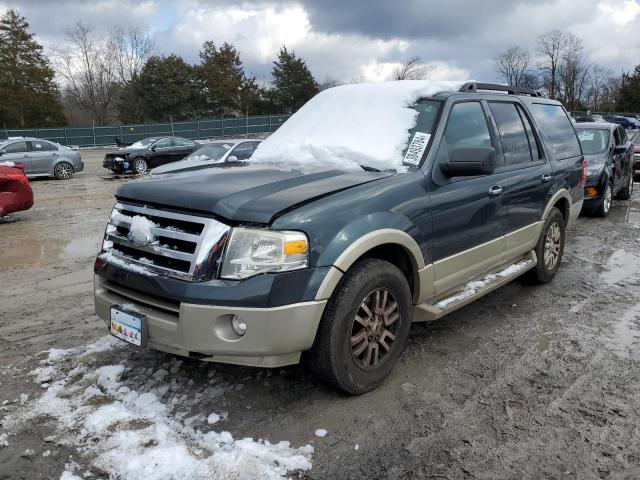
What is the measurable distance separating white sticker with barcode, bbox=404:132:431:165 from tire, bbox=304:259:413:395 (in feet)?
2.72

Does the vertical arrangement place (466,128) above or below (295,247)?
above

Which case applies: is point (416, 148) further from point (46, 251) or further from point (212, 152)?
point (212, 152)

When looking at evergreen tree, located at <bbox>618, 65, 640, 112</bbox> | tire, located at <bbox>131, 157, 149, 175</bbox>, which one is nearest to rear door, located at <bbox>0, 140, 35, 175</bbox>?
tire, located at <bbox>131, 157, 149, 175</bbox>

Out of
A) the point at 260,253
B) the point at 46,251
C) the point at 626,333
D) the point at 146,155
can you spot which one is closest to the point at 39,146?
the point at 146,155

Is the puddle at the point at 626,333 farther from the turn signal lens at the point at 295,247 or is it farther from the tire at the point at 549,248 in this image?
the turn signal lens at the point at 295,247

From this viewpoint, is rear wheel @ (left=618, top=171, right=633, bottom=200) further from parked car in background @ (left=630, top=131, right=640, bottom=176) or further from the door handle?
the door handle

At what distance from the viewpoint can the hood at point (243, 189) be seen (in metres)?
2.86

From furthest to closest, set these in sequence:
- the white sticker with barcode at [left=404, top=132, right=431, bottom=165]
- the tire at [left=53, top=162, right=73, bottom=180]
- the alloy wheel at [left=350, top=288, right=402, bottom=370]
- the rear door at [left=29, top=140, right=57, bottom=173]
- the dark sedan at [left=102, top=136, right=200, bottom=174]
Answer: the dark sedan at [left=102, top=136, right=200, bottom=174]
the tire at [left=53, top=162, right=73, bottom=180]
the rear door at [left=29, top=140, right=57, bottom=173]
the white sticker with barcode at [left=404, top=132, right=431, bottom=165]
the alloy wheel at [left=350, top=288, right=402, bottom=370]

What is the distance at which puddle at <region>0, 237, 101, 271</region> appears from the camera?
7153mm

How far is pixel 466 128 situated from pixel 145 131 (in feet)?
140

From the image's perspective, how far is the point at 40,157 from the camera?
59.9 ft

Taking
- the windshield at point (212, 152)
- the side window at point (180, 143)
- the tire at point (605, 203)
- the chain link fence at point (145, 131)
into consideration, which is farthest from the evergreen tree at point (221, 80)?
the tire at point (605, 203)

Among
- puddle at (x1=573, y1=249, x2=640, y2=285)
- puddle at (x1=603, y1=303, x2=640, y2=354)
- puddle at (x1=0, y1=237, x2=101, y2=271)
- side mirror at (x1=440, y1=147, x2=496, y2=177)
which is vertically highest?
side mirror at (x1=440, y1=147, x2=496, y2=177)

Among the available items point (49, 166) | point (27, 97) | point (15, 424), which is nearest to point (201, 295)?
point (15, 424)
